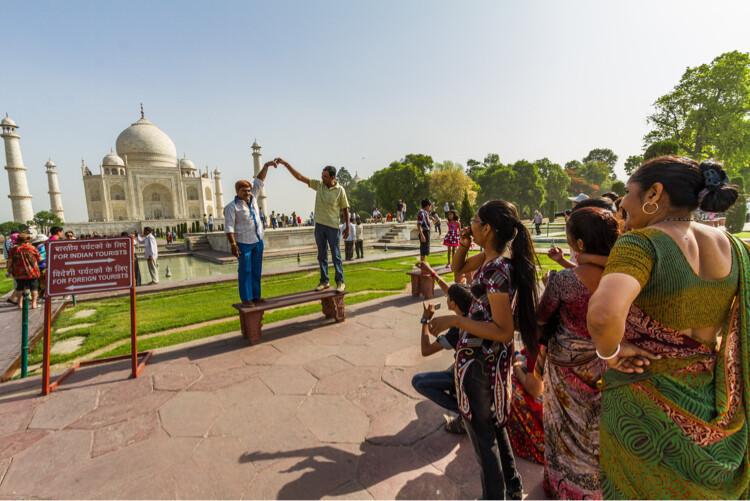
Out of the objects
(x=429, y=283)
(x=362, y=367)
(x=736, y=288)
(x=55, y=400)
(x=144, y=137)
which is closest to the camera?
(x=736, y=288)

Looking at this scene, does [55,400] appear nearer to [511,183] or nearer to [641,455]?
[641,455]

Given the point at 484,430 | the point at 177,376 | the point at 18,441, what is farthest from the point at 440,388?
the point at 18,441

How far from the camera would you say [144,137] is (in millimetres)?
54688

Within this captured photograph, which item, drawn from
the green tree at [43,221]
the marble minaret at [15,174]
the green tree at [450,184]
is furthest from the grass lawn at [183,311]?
the marble minaret at [15,174]

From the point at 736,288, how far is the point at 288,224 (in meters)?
35.4

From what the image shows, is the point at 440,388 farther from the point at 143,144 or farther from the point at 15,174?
the point at 143,144

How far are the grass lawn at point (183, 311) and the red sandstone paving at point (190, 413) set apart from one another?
1.81m

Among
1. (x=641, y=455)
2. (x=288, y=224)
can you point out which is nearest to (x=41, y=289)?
(x=641, y=455)

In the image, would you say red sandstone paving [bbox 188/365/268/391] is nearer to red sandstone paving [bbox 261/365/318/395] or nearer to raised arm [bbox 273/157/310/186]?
red sandstone paving [bbox 261/365/318/395]

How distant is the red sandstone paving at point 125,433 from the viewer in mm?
2472

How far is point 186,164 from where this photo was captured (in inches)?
2391

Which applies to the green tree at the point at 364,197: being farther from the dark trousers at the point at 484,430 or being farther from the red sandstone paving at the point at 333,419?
the dark trousers at the point at 484,430

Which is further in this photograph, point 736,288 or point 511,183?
point 511,183

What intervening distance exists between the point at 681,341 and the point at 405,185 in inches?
1738
